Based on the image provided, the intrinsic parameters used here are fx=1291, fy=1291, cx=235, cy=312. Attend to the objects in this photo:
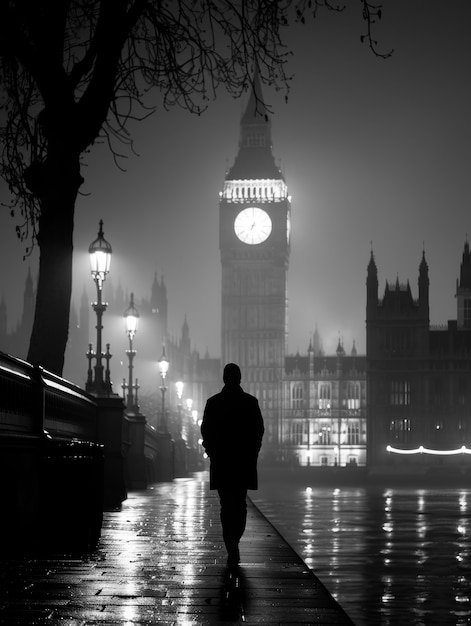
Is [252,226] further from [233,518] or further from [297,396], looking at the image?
[233,518]

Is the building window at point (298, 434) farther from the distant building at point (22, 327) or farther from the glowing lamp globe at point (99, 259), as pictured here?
the glowing lamp globe at point (99, 259)

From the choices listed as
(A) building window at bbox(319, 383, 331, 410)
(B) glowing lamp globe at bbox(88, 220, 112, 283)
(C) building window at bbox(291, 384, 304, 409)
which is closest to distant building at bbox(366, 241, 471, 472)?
(A) building window at bbox(319, 383, 331, 410)

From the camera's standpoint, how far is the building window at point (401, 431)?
119188 millimetres

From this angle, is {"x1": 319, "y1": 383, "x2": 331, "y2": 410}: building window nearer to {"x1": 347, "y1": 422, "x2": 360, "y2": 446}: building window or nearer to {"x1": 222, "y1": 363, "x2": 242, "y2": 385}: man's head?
{"x1": 347, "y1": 422, "x2": 360, "y2": 446}: building window

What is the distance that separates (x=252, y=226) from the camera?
170875 millimetres

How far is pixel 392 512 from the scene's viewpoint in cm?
2320

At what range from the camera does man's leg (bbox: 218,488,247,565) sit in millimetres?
9648

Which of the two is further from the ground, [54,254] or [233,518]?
[54,254]

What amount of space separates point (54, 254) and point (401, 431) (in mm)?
106794

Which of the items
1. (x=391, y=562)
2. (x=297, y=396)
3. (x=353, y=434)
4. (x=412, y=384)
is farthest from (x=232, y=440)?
(x=297, y=396)

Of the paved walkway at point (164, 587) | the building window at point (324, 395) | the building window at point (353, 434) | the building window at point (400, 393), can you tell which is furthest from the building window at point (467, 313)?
the paved walkway at point (164, 587)

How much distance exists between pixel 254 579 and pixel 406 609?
3.93 feet

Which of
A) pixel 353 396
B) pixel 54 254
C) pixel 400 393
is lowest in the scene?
pixel 54 254

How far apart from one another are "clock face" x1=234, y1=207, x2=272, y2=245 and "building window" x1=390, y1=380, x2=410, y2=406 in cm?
5200
